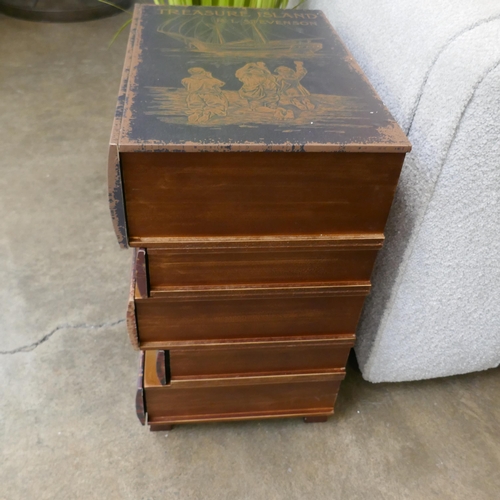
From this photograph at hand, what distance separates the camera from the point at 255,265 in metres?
0.74

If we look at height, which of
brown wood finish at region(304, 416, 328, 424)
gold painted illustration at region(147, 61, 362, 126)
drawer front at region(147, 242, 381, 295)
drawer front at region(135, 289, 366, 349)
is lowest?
brown wood finish at region(304, 416, 328, 424)

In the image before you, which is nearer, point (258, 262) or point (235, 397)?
point (258, 262)

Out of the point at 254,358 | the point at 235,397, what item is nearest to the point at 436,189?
the point at 254,358

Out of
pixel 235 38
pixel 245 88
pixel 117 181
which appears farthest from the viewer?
pixel 235 38

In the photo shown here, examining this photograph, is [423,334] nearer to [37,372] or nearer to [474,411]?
[474,411]

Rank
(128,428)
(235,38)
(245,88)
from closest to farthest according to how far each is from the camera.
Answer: (245,88)
(235,38)
(128,428)

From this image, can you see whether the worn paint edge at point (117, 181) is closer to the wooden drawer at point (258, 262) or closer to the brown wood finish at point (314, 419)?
the wooden drawer at point (258, 262)

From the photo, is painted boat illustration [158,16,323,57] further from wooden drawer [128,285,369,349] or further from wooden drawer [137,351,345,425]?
wooden drawer [137,351,345,425]

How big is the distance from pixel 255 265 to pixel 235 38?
1.31 feet

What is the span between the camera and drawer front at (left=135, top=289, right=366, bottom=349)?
0.77m

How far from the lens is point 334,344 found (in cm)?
87

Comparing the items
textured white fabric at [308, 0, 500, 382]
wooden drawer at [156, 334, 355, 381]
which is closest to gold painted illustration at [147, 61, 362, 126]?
textured white fabric at [308, 0, 500, 382]

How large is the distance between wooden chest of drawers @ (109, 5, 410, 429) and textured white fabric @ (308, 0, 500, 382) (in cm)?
7

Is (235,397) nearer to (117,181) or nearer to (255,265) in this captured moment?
(255,265)
